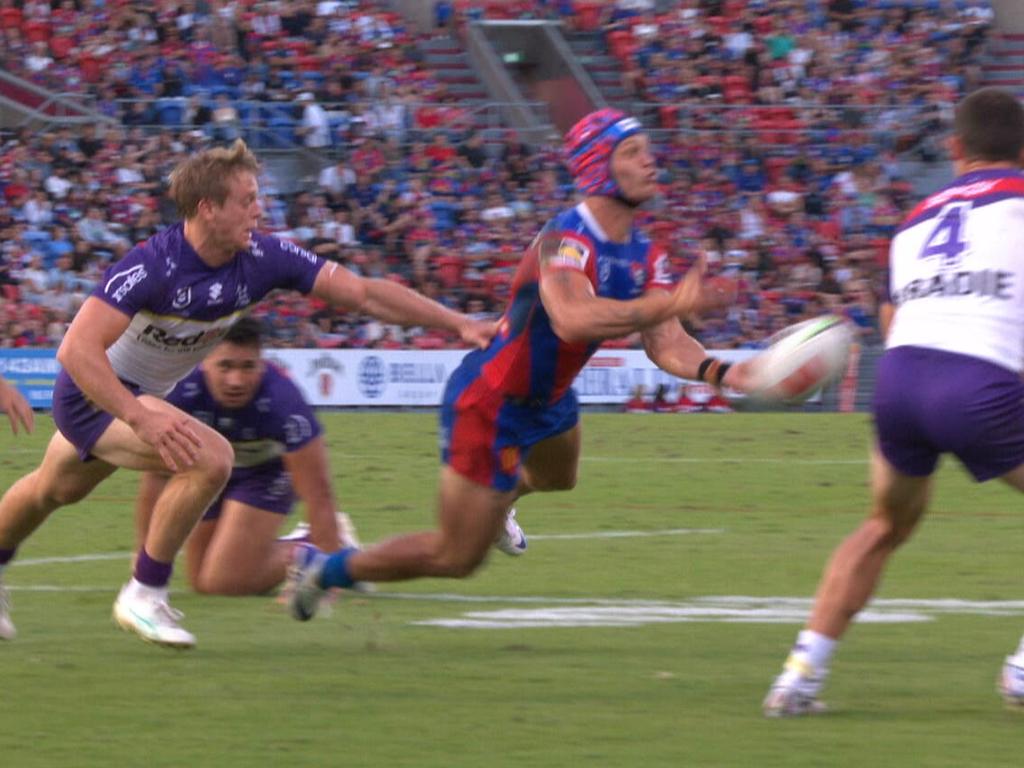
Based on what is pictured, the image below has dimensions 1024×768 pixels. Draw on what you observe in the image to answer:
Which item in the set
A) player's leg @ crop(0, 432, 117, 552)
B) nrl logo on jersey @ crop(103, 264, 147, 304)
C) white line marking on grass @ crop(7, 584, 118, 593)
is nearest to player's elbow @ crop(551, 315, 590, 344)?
nrl logo on jersey @ crop(103, 264, 147, 304)

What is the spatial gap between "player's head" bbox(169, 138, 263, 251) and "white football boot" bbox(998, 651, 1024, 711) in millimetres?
3236

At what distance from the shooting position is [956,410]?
563 centimetres

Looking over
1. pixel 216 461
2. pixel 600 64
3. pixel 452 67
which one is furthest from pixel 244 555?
pixel 600 64

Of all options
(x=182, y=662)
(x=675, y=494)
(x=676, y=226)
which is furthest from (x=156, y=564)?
(x=676, y=226)

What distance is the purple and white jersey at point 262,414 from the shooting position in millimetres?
9102

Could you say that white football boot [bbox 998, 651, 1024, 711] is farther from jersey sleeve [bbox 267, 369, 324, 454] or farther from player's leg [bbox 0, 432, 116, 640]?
jersey sleeve [bbox 267, 369, 324, 454]

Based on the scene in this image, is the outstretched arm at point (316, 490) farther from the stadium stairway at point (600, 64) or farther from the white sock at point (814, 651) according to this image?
the stadium stairway at point (600, 64)

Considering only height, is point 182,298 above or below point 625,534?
above

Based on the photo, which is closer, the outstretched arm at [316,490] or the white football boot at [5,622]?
the white football boot at [5,622]

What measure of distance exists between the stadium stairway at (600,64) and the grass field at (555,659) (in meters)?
20.0

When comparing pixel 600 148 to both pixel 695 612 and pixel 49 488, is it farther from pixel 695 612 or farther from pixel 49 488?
A: pixel 49 488

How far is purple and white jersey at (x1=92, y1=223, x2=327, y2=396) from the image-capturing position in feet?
23.7

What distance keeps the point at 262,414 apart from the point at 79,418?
66.0 inches

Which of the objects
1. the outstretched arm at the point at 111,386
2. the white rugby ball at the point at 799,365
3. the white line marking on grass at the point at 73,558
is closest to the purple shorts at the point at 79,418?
the outstretched arm at the point at 111,386
